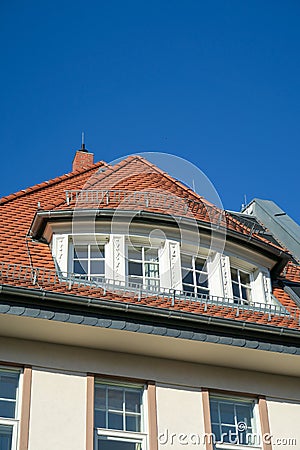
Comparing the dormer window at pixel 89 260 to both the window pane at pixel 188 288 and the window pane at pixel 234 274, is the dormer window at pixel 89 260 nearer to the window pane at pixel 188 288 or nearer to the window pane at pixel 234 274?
the window pane at pixel 188 288

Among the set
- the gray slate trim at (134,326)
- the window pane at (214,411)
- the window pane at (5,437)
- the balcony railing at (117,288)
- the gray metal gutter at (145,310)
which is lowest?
the window pane at (5,437)

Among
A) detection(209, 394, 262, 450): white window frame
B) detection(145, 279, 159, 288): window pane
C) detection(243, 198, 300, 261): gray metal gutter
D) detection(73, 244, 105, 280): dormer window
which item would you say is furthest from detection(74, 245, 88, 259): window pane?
detection(243, 198, 300, 261): gray metal gutter

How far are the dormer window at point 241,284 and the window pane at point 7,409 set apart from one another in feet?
17.1

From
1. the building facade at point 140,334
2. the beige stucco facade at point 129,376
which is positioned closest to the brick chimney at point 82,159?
the building facade at point 140,334

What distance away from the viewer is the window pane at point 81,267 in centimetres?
1512

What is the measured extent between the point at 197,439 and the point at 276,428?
4.95ft

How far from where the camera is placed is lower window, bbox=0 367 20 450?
1199 cm

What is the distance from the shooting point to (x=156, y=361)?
1358cm

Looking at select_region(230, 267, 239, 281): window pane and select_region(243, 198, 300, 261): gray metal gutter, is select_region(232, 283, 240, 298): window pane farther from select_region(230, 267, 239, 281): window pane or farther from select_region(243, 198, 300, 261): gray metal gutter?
select_region(243, 198, 300, 261): gray metal gutter

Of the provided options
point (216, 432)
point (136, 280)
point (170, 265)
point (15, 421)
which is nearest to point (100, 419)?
point (15, 421)

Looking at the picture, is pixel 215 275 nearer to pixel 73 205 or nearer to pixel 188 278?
pixel 188 278

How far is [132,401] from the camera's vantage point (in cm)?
1316

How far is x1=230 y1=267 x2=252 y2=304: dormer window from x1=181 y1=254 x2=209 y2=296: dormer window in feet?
2.22

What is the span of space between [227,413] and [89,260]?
152 inches
